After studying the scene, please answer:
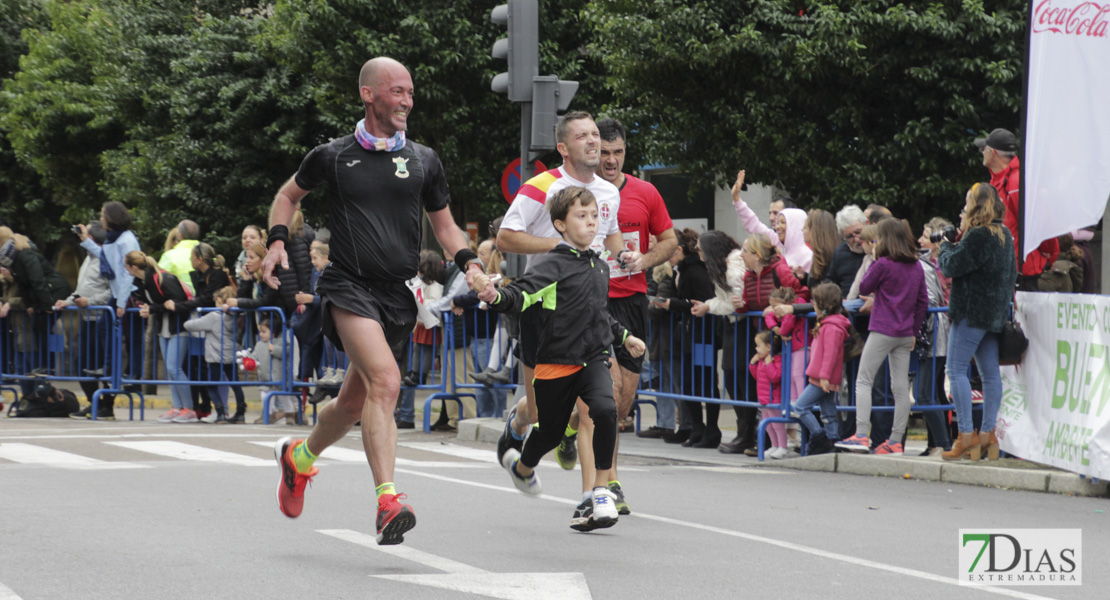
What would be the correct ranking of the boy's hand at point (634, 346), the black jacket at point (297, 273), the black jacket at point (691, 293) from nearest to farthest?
the boy's hand at point (634, 346)
the black jacket at point (691, 293)
the black jacket at point (297, 273)

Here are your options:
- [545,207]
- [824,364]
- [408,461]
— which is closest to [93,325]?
[408,461]

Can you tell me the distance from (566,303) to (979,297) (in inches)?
172

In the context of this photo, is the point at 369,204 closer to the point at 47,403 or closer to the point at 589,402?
the point at 589,402

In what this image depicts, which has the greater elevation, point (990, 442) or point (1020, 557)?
point (990, 442)

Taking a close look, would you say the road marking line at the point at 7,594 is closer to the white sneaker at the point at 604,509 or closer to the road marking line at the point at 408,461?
the white sneaker at the point at 604,509

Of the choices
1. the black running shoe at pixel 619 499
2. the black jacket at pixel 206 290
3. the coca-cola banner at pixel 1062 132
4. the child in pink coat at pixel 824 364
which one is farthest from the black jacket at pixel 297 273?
the black running shoe at pixel 619 499

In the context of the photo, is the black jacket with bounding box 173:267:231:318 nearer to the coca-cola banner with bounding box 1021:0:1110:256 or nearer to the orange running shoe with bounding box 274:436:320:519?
the coca-cola banner with bounding box 1021:0:1110:256

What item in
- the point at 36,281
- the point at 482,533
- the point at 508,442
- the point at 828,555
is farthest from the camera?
the point at 36,281

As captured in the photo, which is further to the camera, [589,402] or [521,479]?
[521,479]

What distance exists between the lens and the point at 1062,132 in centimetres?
1003

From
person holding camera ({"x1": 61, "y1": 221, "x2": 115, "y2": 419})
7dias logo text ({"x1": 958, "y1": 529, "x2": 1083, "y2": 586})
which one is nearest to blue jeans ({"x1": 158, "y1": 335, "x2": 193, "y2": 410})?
person holding camera ({"x1": 61, "y1": 221, "x2": 115, "y2": 419})

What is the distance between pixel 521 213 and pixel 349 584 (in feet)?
8.01

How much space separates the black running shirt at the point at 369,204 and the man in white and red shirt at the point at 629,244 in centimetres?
148

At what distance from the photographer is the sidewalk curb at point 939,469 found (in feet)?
30.5
